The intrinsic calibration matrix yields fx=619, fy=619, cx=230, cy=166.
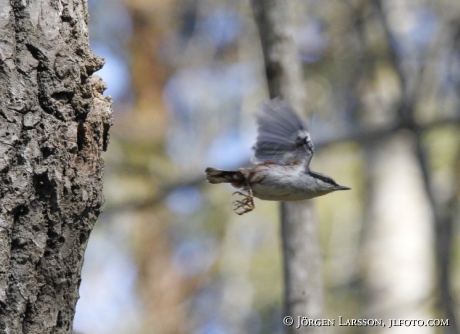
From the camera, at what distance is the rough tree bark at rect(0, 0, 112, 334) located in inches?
74.4

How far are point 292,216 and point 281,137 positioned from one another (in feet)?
2.10

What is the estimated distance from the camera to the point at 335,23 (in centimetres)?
879

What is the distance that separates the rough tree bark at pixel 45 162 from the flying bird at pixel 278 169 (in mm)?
991

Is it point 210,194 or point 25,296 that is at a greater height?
point 210,194

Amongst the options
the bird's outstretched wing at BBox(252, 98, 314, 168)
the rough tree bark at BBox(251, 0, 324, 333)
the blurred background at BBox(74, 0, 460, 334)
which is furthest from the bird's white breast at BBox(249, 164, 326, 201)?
the blurred background at BBox(74, 0, 460, 334)

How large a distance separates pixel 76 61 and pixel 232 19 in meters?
7.72

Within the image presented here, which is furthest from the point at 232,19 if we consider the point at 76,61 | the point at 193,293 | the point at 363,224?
the point at 76,61

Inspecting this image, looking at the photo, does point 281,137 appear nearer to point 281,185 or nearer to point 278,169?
point 278,169

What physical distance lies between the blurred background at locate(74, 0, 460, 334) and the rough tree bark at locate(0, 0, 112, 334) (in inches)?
160

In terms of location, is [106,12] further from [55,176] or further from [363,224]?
[55,176]

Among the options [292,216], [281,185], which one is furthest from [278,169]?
[292,216]

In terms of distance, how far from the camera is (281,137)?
3.36 metres

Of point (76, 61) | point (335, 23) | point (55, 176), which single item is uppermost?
point (335, 23)

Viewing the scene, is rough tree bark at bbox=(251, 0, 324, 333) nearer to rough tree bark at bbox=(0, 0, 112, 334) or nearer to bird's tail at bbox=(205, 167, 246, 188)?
bird's tail at bbox=(205, 167, 246, 188)
